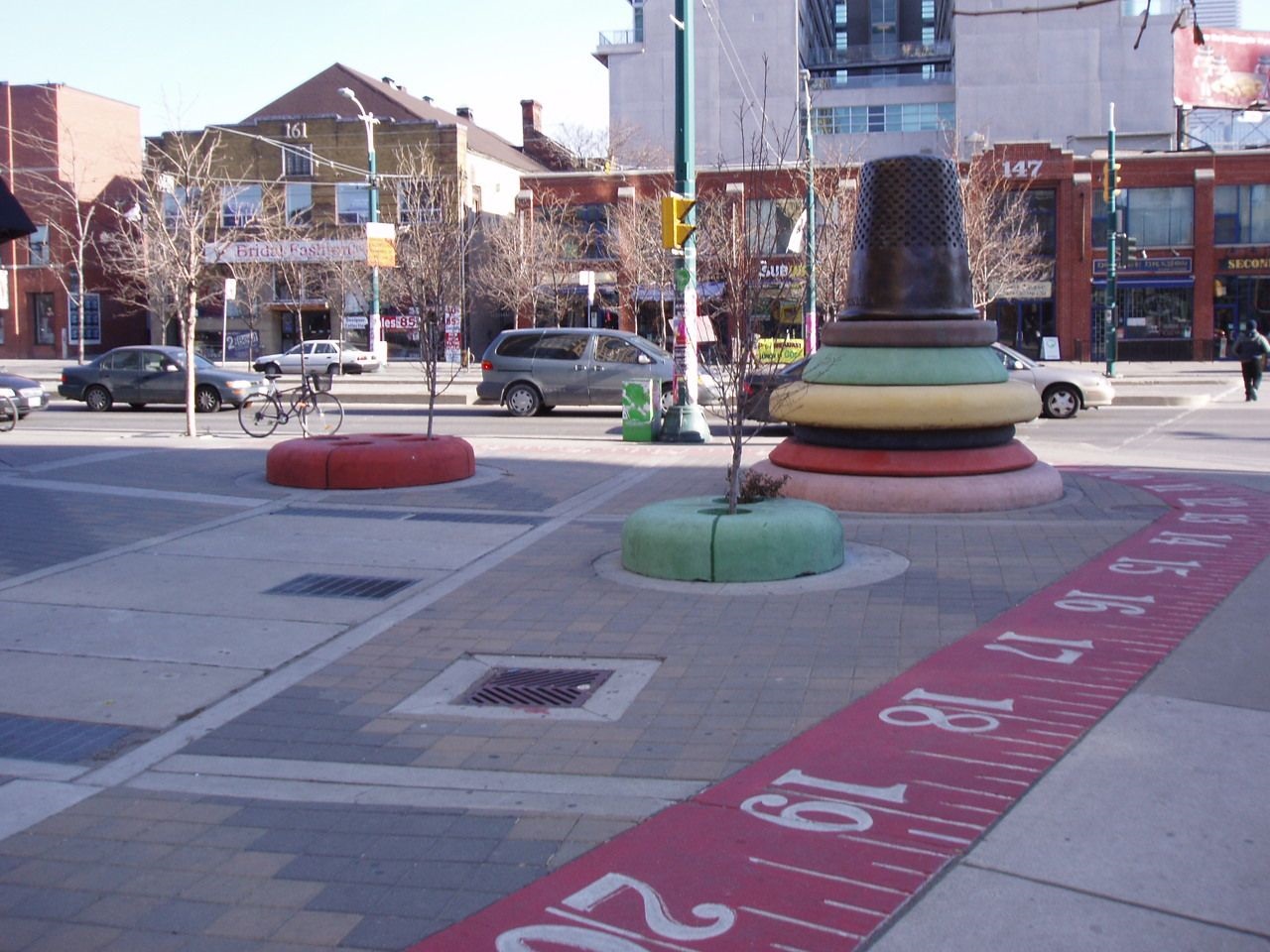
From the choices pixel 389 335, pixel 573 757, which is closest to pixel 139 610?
pixel 573 757

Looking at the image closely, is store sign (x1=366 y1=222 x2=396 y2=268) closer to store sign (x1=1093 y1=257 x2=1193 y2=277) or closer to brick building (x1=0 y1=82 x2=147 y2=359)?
brick building (x1=0 y1=82 x2=147 y2=359)

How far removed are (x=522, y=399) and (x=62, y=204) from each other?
42492 mm

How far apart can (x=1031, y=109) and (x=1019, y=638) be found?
64735 mm

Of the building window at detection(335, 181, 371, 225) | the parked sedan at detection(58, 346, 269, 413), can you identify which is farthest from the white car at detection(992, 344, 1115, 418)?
the building window at detection(335, 181, 371, 225)

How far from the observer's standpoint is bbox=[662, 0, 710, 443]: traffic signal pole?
1870cm

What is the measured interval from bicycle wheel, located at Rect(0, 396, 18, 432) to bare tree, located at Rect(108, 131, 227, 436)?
2.96m

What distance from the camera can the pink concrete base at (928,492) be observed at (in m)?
12.0

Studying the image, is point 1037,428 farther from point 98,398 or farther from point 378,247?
point 98,398

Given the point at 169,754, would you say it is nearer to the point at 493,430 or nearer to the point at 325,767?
the point at 325,767

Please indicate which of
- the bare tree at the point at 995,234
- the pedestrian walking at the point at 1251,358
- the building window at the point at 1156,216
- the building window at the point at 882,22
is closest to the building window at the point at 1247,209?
the building window at the point at 1156,216

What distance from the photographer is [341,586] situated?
9367 mm

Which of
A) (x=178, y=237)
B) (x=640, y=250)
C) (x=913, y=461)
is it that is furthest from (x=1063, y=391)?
(x=640, y=250)

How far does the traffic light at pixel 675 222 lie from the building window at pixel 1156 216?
36.8 m

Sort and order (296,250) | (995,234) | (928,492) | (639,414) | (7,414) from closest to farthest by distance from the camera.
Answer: (928,492) < (639,414) < (7,414) < (296,250) < (995,234)
